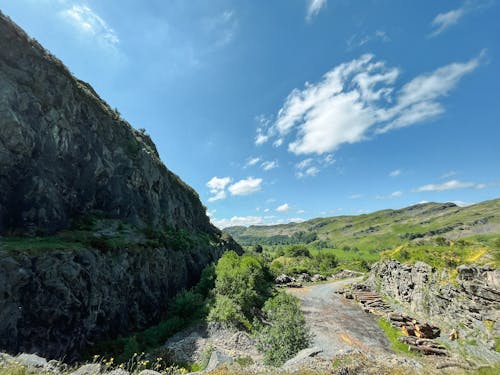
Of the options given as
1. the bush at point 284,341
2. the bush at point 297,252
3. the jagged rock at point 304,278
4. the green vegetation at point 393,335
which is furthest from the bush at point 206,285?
the bush at point 297,252

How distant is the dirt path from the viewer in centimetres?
2842

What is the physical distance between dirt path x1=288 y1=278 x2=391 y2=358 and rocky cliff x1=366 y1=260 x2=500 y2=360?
24.0ft

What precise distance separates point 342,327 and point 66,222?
38.4 m

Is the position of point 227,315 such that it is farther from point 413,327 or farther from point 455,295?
point 455,295

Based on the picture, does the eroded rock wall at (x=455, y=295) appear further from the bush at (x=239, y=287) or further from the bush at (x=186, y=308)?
the bush at (x=186, y=308)

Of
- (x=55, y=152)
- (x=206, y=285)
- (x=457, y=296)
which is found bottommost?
(x=457, y=296)

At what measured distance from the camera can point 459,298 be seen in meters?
28.8

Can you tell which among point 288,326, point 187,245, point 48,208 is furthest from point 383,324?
point 48,208

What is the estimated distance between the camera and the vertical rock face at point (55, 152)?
24.7 m

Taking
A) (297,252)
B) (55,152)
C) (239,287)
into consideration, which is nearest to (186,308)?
(239,287)

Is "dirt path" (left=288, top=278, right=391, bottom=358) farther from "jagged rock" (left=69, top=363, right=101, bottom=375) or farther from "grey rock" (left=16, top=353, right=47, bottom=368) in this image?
"grey rock" (left=16, top=353, right=47, bottom=368)

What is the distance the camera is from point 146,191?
159 feet

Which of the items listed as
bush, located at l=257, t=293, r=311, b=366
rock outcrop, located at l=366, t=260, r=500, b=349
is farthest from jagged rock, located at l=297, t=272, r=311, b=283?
bush, located at l=257, t=293, r=311, b=366

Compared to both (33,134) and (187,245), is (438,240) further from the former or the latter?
(33,134)
